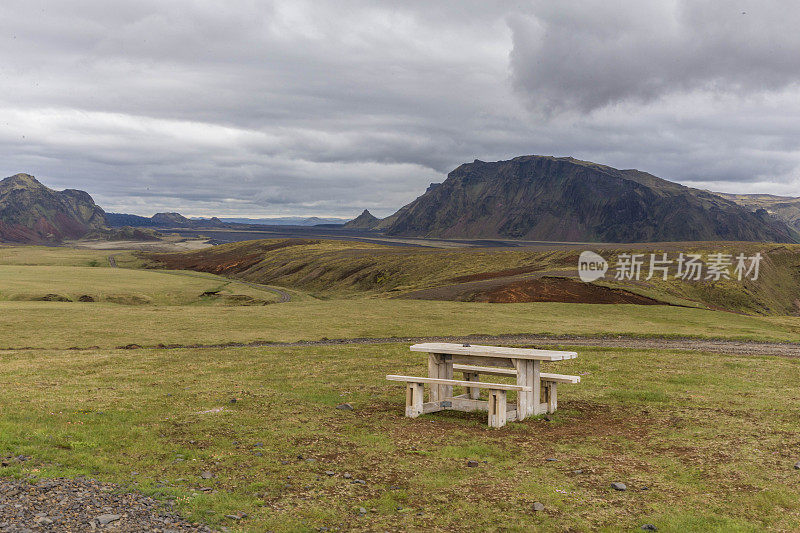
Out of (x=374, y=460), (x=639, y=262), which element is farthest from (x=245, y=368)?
(x=639, y=262)

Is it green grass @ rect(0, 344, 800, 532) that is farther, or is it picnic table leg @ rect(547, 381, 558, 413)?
picnic table leg @ rect(547, 381, 558, 413)

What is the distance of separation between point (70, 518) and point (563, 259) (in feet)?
403

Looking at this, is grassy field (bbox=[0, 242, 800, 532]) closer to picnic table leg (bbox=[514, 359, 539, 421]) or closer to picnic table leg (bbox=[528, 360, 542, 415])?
picnic table leg (bbox=[528, 360, 542, 415])

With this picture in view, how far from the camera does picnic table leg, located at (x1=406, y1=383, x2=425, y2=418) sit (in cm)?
1780

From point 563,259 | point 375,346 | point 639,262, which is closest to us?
point 375,346

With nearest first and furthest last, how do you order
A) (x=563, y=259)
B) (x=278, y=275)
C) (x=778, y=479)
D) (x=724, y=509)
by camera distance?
(x=724, y=509) → (x=778, y=479) → (x=563, y=259) → (x=278, y=275)

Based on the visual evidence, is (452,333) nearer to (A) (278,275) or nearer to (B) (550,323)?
(B) (550,323)

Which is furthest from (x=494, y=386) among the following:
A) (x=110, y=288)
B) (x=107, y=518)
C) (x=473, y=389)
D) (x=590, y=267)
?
(x=590, y=267)

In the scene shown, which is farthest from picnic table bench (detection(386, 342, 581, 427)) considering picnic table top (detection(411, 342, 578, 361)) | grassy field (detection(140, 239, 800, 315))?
grassy field (detection(140, 239, 800, 315))

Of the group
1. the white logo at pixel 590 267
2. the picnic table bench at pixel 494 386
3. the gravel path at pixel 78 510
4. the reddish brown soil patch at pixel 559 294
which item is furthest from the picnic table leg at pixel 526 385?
the white logo at pixel 590 267

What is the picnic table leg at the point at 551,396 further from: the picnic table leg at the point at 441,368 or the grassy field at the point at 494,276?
the grassy field at the point at 494,276

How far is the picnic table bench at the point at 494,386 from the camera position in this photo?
1725 centimetres

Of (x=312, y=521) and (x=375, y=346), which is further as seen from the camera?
(x=375, y=346)

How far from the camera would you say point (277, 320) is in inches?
1944
